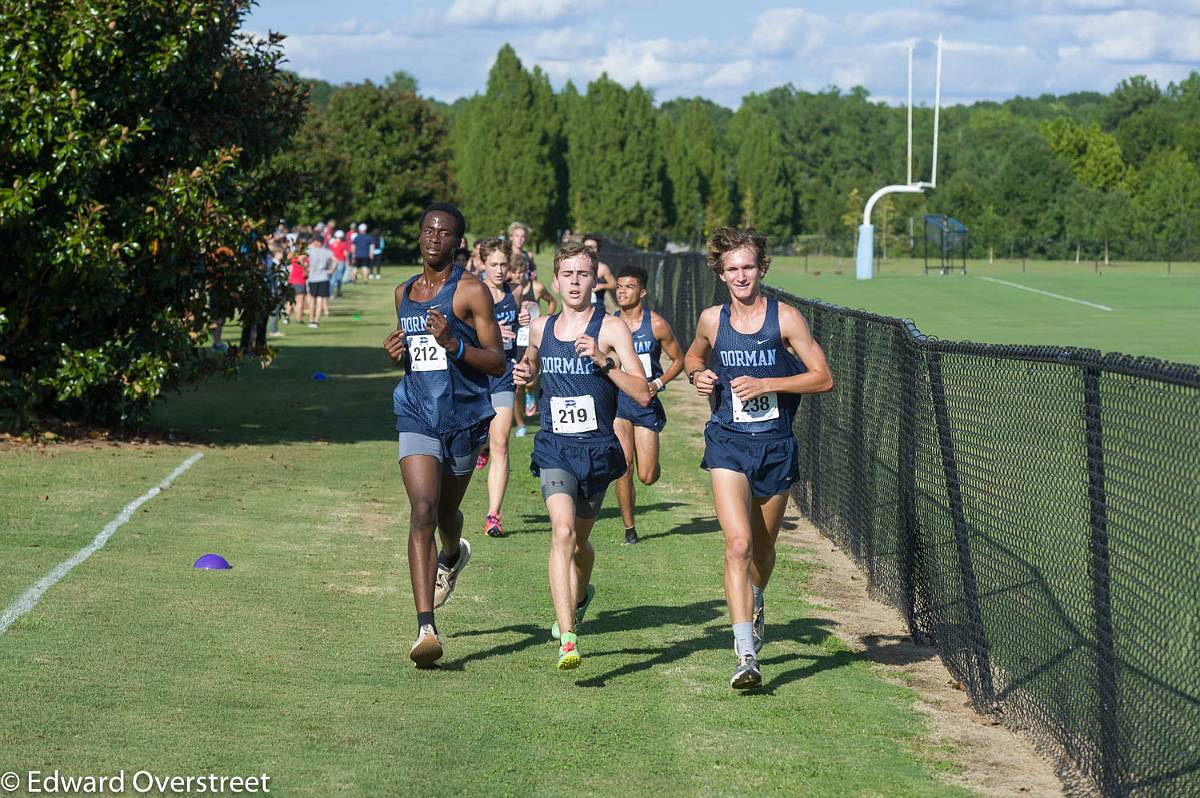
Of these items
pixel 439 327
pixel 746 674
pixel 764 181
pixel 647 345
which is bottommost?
pixel 746 674

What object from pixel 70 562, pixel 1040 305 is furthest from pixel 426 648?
pixel 1040 305

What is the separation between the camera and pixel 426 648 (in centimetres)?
771

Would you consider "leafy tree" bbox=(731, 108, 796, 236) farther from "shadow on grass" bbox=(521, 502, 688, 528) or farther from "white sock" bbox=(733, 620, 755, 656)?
"white sock" bbox=(733, 620, 755, 656)

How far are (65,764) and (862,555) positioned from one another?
6.33m

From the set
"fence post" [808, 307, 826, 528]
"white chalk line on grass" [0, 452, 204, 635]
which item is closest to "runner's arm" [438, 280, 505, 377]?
"white chalk line on grass" [0, 452, 204, 635]

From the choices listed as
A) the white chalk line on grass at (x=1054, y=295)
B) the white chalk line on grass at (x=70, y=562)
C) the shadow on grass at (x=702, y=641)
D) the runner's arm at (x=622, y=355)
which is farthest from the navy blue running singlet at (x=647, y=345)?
the white chalk line on grass at (x=1054, y=295)

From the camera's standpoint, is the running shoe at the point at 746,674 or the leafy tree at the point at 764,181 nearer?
the running shoe at the point at 746,674

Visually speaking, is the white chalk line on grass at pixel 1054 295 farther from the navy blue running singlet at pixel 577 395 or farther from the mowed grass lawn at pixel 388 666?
the navy blue running singlet at pixel 577 395

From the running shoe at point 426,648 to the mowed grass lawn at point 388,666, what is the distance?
0.44ft

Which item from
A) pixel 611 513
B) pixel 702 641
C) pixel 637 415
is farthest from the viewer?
pixel 611 513

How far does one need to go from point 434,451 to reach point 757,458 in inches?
62.8

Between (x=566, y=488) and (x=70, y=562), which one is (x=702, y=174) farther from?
(x=566, y=488)

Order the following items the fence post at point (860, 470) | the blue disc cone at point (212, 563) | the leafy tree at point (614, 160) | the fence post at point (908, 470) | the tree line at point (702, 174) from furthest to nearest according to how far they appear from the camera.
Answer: the leafy tree at point (614, 160) → the tree line at point (702, 174) → the fence post at point (860, 470) → the blue disc cone at point (212, 563) → the fence post at point (908, 470)

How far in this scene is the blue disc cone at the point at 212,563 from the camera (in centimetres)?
1035
